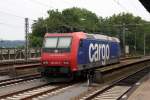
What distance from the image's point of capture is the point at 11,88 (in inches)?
860

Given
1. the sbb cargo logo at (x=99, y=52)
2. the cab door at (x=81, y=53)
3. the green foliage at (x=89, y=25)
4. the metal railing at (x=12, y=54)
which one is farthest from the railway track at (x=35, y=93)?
the green foliage at (x=89, y=25)

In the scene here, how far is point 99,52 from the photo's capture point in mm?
29234

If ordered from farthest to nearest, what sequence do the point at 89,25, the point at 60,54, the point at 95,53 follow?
1. the point at 89,25
2. the point at 95,53
3. the point at 60,54

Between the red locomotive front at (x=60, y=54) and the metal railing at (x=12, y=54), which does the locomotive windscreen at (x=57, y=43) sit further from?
the metal railing at (x=12, y=54)

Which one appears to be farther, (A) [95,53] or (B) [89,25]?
(B) [89,25]

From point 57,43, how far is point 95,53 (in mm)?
3825

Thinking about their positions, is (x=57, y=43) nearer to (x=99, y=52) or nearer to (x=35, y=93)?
(x=99, y=52)

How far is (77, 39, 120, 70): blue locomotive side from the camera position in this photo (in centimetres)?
2556

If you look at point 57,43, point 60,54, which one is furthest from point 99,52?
point 60,54

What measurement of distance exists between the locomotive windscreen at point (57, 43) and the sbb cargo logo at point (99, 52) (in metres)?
2.37

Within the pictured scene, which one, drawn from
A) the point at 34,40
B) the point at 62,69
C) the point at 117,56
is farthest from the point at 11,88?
the point at 34,40

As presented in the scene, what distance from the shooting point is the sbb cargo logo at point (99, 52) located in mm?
27322

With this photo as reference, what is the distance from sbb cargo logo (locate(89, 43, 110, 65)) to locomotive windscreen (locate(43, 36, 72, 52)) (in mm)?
2367

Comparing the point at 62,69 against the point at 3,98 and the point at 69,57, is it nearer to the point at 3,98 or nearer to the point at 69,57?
the point at 69,57
